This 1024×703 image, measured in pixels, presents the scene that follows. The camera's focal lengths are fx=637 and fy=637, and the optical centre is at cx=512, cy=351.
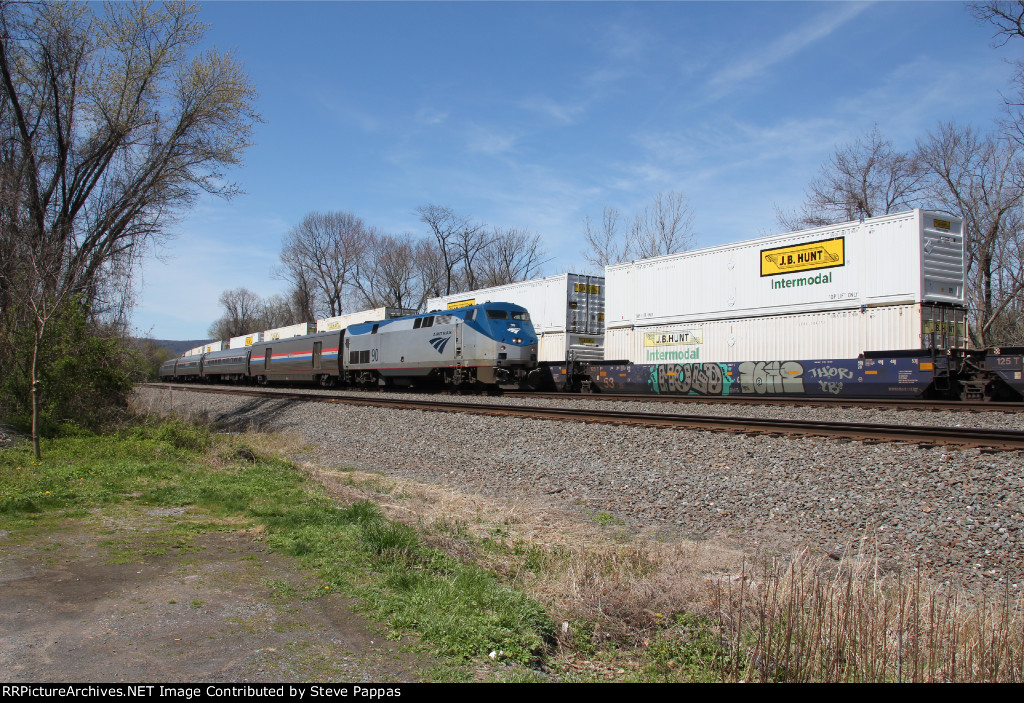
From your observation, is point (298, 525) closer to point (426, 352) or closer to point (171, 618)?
point (171, 618)

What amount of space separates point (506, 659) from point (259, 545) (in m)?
2.92

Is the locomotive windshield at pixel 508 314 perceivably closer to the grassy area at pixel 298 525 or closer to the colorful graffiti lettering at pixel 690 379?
the colorful graffiti lettering at pixel 690 379

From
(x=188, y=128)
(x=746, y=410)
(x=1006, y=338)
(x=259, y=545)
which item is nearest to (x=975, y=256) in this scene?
(x=1006, y=338)

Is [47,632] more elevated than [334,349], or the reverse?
[334,349]

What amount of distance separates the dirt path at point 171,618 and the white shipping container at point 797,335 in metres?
Answer: 15.9

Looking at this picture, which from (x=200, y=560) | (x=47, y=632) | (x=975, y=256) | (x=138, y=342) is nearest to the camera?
(x=47, y=632)

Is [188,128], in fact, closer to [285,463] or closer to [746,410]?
[285,463]

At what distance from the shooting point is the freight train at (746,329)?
15.6 metres

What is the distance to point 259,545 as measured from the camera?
561 centimetres

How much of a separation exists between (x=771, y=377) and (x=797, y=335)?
142cm

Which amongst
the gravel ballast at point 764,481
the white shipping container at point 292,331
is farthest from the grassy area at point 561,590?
the white shipping container at point 292,331

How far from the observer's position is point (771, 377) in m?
17.9
